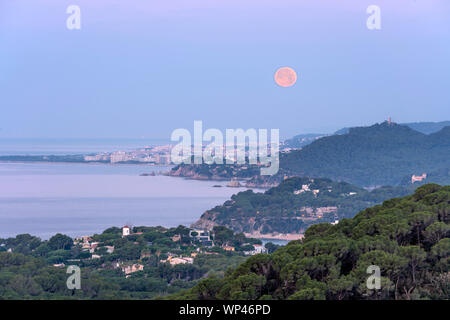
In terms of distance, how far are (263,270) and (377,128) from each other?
6841 cm

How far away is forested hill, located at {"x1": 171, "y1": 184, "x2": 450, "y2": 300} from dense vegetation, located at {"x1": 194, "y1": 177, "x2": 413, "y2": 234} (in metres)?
27.7

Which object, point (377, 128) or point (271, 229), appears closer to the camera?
point (271, 229)

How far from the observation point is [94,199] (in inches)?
1930

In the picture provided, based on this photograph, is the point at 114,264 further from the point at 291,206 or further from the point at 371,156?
the point at 371,156

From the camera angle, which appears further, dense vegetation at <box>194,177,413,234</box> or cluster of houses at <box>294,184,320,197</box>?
cluster of houses at <box>294,184,320,197</box>

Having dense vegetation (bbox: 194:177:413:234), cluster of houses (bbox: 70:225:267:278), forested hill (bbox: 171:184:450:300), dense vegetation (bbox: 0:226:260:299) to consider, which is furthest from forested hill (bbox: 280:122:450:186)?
forested hill (bbox: 171:184:450:300)

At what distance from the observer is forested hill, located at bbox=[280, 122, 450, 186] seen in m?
63.4

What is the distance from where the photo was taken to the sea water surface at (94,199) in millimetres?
36656

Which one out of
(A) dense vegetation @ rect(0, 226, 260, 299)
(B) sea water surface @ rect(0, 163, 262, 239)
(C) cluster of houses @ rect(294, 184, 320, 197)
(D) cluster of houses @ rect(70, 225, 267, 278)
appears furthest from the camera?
(C) cluster of houses @ rect(294, 184, 320, 197)

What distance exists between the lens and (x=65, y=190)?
5384 cm

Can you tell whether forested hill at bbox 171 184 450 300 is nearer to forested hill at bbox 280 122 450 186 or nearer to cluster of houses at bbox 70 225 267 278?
cluster of houses at bbox 70 225 267 278

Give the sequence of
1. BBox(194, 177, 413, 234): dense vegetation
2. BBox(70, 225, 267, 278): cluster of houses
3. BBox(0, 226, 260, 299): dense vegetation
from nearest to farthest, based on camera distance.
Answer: BBox(0, 226, 260, 299): dense vegetation < BBox(70, 225, 267, 278): cluster of houses < BBox(194, 177, 413, 234): dense vegetation

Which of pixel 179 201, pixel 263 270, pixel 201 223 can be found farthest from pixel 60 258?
pixel 179 201
